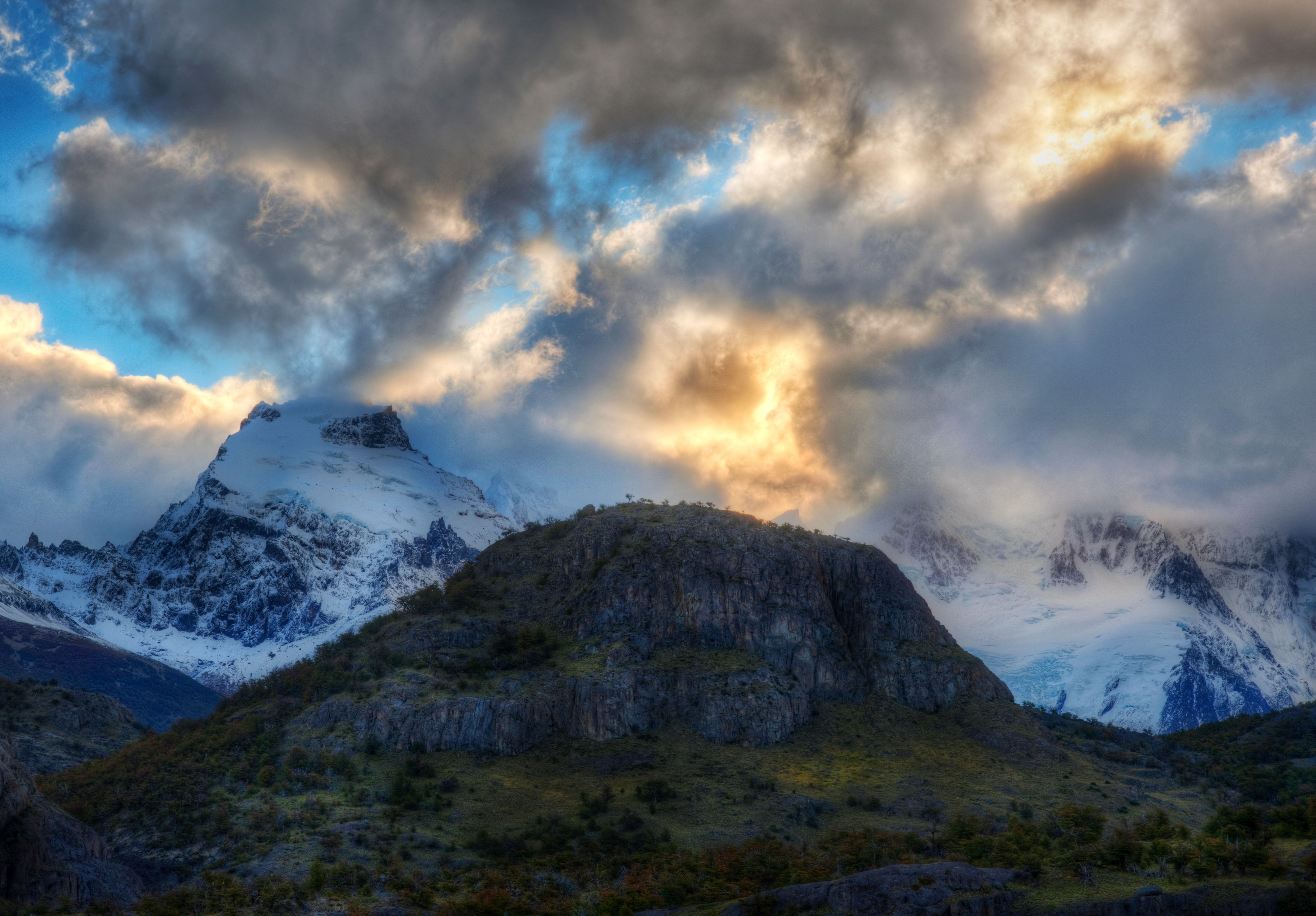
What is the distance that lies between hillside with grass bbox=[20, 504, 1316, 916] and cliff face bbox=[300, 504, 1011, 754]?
0.48 metres

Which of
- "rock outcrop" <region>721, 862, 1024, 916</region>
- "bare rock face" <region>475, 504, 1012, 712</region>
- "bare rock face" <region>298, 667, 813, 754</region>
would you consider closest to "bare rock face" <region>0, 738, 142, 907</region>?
"bare rock face" <region>298, 667, 813, 754</region>

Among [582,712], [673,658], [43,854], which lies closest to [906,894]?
[582,712]

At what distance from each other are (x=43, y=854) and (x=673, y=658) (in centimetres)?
10156

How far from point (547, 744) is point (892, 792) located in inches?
2217

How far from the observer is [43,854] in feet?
344

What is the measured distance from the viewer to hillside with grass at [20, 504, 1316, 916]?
107125 millimetres

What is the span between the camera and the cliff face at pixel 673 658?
6412 inches

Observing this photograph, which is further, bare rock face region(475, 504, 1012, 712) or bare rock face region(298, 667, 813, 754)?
bare rock face region(475, 504, 1012, 712)

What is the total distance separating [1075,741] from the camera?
642 feet

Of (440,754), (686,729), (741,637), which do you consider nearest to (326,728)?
(440,754)

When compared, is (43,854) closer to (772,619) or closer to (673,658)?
(673,658)

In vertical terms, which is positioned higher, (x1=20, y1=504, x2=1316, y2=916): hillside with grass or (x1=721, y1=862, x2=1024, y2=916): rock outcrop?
(x1=20, y1=504, x2=1316, y2=916): hillside with grass

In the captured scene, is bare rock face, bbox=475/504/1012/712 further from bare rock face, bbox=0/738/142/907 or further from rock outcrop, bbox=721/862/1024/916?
bare rock face, bbox=0/738/142/907

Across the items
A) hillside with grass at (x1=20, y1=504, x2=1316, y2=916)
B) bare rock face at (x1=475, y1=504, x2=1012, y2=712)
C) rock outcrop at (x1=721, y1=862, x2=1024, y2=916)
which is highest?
bare rock face at (x1=475, y1=504, x2=1012, y2=712)
